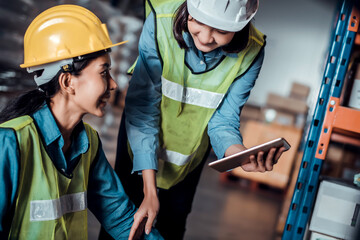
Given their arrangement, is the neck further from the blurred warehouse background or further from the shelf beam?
the shelf beam

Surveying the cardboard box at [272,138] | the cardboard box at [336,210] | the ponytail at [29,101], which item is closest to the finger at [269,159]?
Result: the cardboard box at [336,210]

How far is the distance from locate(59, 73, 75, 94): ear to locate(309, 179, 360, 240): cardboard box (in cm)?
108

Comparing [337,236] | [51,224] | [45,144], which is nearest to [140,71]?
[45,144]

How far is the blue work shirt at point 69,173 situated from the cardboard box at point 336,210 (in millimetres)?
701

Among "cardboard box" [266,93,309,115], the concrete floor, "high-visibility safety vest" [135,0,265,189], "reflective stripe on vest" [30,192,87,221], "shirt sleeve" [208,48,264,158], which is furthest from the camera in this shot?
"cardboard box" [266,93,309,115]

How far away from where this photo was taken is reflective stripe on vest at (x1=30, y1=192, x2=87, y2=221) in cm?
111

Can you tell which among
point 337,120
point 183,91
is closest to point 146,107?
point 183,91

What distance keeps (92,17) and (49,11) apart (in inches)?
5.4

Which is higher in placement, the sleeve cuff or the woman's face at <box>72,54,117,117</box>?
the woman's face at <box>72,54,117,117</box>

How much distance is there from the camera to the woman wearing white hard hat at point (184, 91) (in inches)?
51.8

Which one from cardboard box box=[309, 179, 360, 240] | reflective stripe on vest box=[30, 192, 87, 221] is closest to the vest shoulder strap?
reflective stripe on vest box=[30, 192, 87, 221]

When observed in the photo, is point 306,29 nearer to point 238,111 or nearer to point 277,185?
point 277,185

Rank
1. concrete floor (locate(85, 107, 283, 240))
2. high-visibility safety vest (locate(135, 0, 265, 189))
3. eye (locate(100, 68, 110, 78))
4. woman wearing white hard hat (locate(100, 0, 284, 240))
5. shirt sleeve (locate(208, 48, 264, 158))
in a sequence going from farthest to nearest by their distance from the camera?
concrete floor (locate(85, 107, 283, 240)) < shirt sleeve (locate(208, 48, 264, 158)) < high-visibility safety vest (locate(135, 0, 265, 189)) < woman wearing white hard hat (locate(100, 0, 284, 240)) < eye (locate(100, 68, 110, 78))

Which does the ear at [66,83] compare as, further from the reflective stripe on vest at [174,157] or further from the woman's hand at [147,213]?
the reflective stripe on vest at [174,157]
